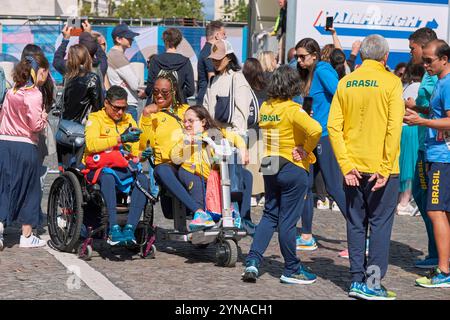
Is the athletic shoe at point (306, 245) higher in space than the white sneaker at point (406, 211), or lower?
higher

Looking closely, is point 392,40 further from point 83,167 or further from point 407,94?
point 83,167

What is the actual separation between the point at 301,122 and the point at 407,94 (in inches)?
126

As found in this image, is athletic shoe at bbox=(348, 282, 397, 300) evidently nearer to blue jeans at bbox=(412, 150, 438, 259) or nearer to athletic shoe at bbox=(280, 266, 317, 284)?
athletic shoe at bbox=(280, 266, 317, 284)

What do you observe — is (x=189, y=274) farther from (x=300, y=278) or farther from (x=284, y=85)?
(x=284, y=85)

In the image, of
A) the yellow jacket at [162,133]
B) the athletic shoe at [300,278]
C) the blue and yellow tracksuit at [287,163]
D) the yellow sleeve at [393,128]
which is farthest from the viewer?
the yellow jacket at [162,133]

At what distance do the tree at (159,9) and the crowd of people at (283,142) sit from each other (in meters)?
66.2

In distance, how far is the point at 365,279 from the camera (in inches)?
275

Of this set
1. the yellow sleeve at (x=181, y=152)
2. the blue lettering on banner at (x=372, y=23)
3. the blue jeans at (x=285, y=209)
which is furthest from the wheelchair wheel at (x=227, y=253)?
the blue lettering on banner at (x=372, y=23)

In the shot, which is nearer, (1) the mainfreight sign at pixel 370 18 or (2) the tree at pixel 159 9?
(1) the mainfreight sign at pixel 370 18

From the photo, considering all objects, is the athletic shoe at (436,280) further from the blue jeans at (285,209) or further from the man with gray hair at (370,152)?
the blue jeans at (285,209)

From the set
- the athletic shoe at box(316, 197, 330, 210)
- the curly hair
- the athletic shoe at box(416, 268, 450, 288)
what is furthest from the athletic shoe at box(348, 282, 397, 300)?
the athletic shoe at box(316, 197, 330, 210)

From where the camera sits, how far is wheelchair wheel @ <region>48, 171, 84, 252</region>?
8.12 metres

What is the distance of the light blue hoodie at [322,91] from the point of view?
344 inches

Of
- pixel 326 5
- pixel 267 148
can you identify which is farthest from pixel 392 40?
pixel 267 148
